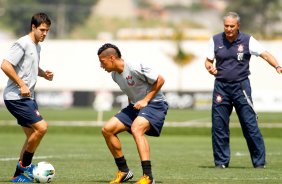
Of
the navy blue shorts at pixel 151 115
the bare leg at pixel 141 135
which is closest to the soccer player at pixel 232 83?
the navy blue shorts at pixel 151 115

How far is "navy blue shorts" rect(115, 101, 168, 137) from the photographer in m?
11.9

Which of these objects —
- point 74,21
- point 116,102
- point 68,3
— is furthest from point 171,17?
point 116,102

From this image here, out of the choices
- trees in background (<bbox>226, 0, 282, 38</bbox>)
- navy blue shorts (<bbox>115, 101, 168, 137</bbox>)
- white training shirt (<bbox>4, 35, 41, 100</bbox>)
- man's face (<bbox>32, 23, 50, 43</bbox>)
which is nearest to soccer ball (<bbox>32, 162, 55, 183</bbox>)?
white training shirt (<bbox>4, 35, 41, 100</bbox>)

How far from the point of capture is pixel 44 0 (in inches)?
3410

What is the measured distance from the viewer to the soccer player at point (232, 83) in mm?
14672

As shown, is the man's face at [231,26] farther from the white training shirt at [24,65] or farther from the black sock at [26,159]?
the black sock at [26,159]

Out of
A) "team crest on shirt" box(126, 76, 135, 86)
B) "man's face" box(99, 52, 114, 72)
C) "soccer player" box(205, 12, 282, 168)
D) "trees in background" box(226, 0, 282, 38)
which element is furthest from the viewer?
"trees in background" box(226, 0, 282, 38)

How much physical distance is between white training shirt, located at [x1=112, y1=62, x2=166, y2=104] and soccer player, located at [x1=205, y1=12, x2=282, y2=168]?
9.00 feet

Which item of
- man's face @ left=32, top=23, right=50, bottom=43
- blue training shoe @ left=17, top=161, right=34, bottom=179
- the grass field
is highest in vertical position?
man's face @ left=32, top=23, right=50, bottom=43

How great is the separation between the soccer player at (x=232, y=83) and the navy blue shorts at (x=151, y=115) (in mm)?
2690

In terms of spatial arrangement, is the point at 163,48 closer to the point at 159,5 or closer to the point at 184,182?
the point at 159,5

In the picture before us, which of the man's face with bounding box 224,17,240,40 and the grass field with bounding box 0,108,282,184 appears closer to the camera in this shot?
the grass field with bounding box 0,108,282,184

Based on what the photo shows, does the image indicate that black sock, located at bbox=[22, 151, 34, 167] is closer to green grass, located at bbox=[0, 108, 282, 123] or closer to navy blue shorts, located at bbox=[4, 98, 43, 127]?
navy blue shorts, located at bbox=[4, 98, 43, 127]

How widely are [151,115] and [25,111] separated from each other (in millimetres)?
1763
